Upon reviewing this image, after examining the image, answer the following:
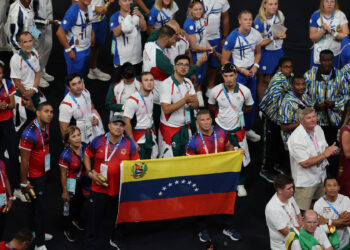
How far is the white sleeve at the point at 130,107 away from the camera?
7.01m

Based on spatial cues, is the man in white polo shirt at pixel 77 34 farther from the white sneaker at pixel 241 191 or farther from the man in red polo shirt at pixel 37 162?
the white sneaker at pixel 241 191

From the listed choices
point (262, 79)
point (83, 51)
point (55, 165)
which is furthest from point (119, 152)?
point (262, 79)

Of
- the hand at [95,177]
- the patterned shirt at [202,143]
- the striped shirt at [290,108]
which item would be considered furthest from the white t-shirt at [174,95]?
the hand at [95,177]

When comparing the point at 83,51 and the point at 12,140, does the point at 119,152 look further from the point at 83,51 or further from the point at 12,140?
the point at 83,51

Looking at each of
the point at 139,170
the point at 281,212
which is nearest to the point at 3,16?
the point at 139,170

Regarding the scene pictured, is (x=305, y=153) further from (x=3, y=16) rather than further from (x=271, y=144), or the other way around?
(x=3, y=16)

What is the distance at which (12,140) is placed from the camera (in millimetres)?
7195

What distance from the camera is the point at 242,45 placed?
8.25 m

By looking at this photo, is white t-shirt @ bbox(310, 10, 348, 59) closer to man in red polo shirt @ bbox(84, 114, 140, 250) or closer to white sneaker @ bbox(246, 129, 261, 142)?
white sneaker @ bbox(246, 129, 261, 142)

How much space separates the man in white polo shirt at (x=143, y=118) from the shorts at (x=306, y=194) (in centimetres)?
161

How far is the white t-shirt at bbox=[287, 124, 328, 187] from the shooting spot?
657 centimetres

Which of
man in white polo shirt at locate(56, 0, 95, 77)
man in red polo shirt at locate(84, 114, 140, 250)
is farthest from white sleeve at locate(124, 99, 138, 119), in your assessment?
man in white polo shirt at locate(56, 0, 95, 77)

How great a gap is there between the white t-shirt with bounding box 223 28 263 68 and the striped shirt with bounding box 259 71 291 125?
87cm

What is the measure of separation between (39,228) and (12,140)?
1.22 meters
